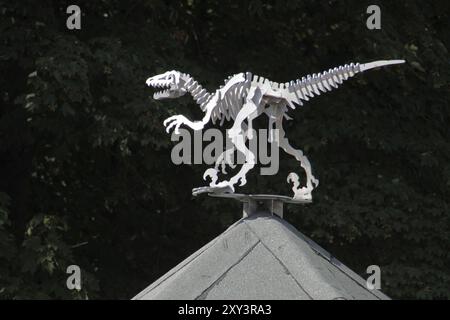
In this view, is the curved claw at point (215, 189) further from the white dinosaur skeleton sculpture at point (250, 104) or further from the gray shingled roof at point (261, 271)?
the gray shingled roof at point (261, 271)

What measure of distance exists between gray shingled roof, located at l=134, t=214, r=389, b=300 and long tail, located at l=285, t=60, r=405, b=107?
140 cm

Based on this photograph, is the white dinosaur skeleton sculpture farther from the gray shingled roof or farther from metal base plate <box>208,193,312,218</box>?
the gray shingled roof

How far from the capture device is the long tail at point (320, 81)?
35.0ft

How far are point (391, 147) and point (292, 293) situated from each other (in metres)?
7.91

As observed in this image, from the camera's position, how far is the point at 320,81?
35.8 ft

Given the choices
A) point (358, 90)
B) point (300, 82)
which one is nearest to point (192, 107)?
point (358, 90)

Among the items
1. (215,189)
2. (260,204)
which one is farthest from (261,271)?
(215,189)

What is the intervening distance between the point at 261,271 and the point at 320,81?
2.46m

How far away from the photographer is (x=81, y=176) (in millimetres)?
18328

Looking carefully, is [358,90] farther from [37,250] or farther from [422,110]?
[37,250]

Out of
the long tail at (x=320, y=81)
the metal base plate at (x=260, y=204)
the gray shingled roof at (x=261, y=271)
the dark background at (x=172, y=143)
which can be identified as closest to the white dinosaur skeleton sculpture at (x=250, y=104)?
the long tail at (x=320, y=81)

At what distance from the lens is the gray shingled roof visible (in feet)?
29.0

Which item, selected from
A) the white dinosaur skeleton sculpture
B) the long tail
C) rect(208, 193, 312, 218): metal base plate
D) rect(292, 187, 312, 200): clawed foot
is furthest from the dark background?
rect(208, 193, 312, 218): metal base plate

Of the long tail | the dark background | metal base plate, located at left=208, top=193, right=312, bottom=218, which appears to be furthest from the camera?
the dark background
